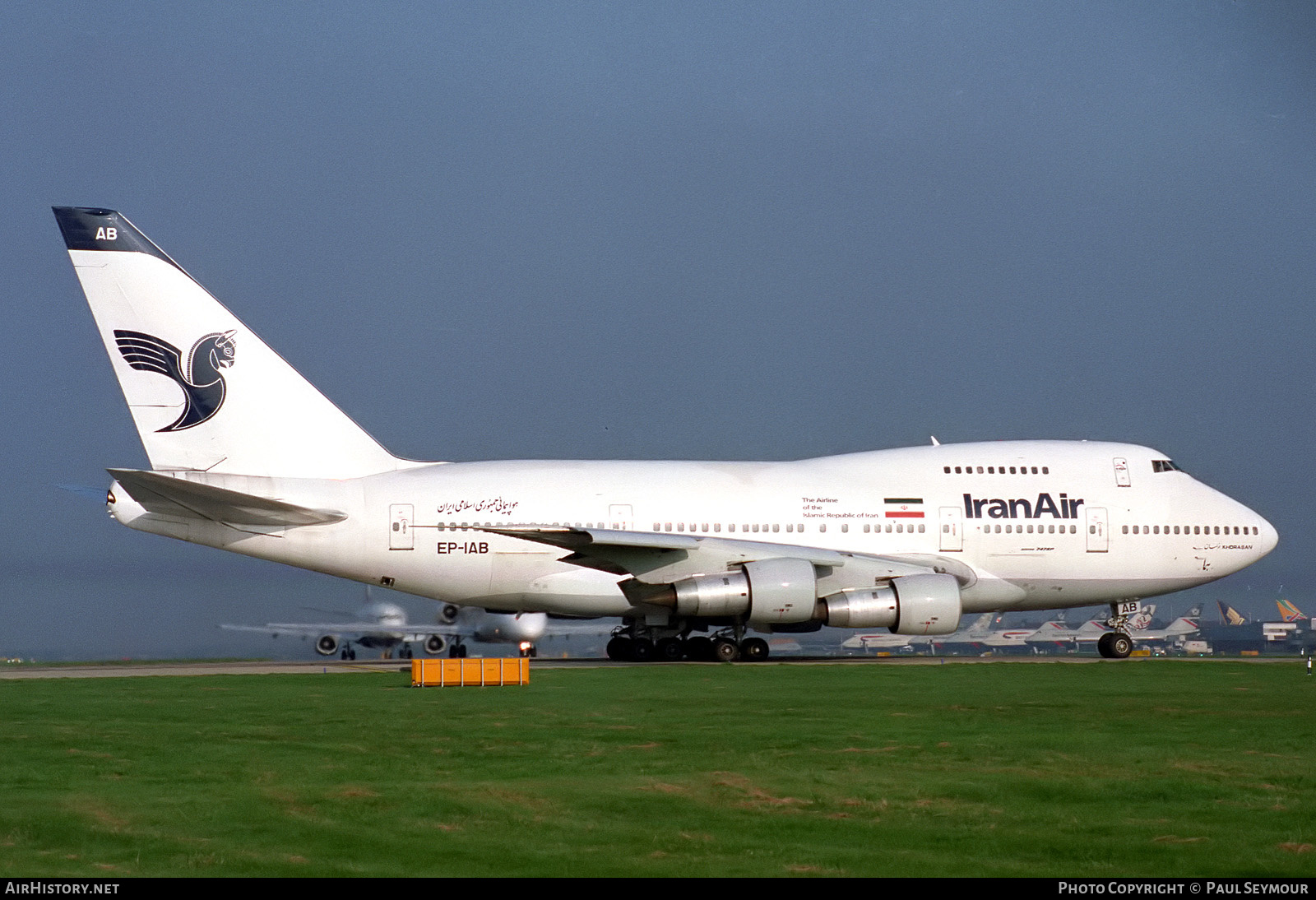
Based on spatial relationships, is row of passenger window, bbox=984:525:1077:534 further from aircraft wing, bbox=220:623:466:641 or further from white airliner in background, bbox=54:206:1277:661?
aircraft wing, bbox=220:623:466:641

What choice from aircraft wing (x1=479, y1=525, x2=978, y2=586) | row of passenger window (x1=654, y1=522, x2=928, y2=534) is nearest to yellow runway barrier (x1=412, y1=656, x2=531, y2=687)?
aircraft wing (x1=479, y1=525, x2=978, y2=586)

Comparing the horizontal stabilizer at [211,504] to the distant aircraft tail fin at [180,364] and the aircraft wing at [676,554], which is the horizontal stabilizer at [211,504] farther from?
the aircraft wing at [676,554]

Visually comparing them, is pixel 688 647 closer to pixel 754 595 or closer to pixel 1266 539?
pixel 754 595

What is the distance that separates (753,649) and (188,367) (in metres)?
13.9

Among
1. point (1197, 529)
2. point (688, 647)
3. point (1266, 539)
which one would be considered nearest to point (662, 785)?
point (688, 647)

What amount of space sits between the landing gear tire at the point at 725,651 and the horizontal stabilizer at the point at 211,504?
8.65 meters

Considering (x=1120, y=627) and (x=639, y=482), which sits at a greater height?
(x=639, y=482)

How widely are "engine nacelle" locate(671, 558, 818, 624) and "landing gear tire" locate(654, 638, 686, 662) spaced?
269cm

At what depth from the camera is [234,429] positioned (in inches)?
1233

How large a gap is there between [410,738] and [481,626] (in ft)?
113

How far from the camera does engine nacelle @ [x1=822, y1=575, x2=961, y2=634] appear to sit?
3012cm

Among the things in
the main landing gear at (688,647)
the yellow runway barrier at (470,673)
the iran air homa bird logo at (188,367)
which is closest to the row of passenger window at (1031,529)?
the main landing gear at (688,647)
